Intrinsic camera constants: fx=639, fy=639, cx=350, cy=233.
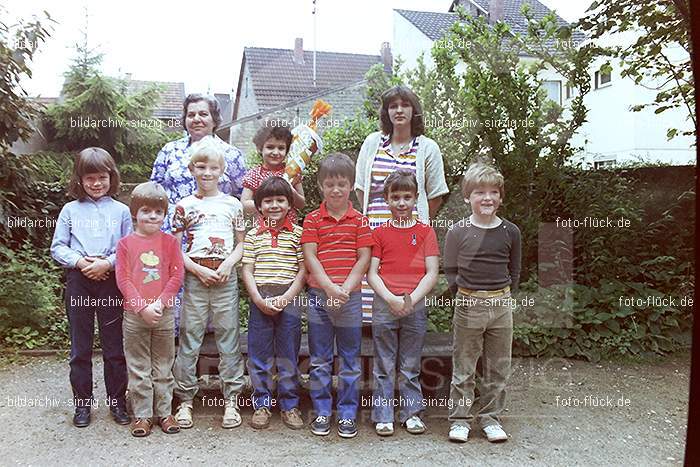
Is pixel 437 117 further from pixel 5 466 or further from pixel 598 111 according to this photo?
pixel 5 466

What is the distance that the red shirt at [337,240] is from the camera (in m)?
2.36

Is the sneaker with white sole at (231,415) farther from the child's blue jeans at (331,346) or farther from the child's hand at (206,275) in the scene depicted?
the child's hand at (206,275)

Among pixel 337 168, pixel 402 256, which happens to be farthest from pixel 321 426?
pixel 337 168

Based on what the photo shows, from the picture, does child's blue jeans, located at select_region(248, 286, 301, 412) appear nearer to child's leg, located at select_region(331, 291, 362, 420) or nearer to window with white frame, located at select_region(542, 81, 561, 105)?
child's leg, located at select_region(331, 291, 362, 420)

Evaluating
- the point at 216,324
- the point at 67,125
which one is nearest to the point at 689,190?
the point at 216,324

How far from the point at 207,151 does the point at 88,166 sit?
1.39 feet

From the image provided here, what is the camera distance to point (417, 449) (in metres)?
2.19

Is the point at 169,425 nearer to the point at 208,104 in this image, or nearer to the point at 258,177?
the point at 258,177

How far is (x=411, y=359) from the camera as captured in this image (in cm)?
240

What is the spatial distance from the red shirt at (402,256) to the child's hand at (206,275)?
59cm

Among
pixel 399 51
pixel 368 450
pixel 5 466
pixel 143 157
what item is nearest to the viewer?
pixel 5 466

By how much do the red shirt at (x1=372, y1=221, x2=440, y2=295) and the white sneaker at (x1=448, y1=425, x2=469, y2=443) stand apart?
52 centimetres

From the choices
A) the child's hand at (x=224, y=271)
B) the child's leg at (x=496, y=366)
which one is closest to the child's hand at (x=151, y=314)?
the child's hand at (x=224, y=271)

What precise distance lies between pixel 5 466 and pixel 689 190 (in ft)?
7.12
